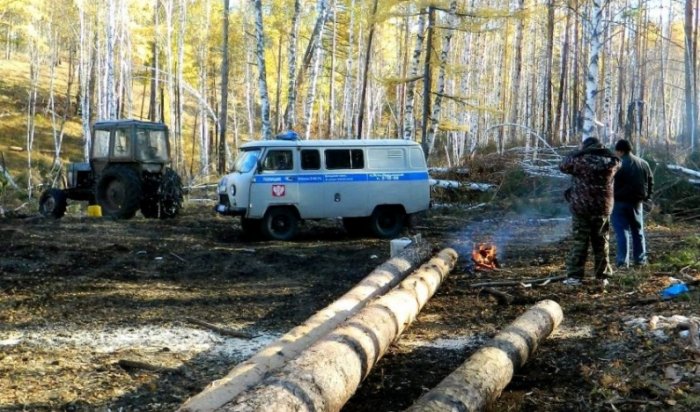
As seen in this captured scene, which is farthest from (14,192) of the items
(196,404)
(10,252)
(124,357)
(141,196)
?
(196,404)

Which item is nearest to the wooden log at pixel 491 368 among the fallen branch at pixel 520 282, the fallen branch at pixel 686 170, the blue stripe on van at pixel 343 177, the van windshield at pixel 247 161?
the fallen branch at pixel 520 282

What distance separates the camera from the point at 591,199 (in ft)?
26.9

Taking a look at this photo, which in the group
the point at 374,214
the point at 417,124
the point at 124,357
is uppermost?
the point at 417,124

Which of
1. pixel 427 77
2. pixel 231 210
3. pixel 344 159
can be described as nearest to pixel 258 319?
pixel 231 210

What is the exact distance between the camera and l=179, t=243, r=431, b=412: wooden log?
14.3 ft

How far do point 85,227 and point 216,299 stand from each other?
648 cm

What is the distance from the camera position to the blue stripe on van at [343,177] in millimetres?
12914

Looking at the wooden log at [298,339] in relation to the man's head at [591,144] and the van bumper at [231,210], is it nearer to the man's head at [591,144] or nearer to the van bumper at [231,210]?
the man's head at [591,144]

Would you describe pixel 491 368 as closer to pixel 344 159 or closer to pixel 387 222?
pixel 344 159

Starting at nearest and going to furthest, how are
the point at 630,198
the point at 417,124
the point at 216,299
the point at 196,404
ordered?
the point at 196,404, the point at 216,299, the point at 630,198, the point at 417,124

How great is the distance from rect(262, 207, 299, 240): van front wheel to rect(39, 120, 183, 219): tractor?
373cm

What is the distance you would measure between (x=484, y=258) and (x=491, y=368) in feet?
16.7

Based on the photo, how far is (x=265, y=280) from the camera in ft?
31.2

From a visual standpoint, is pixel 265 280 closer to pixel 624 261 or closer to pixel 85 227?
pixel 624 261
